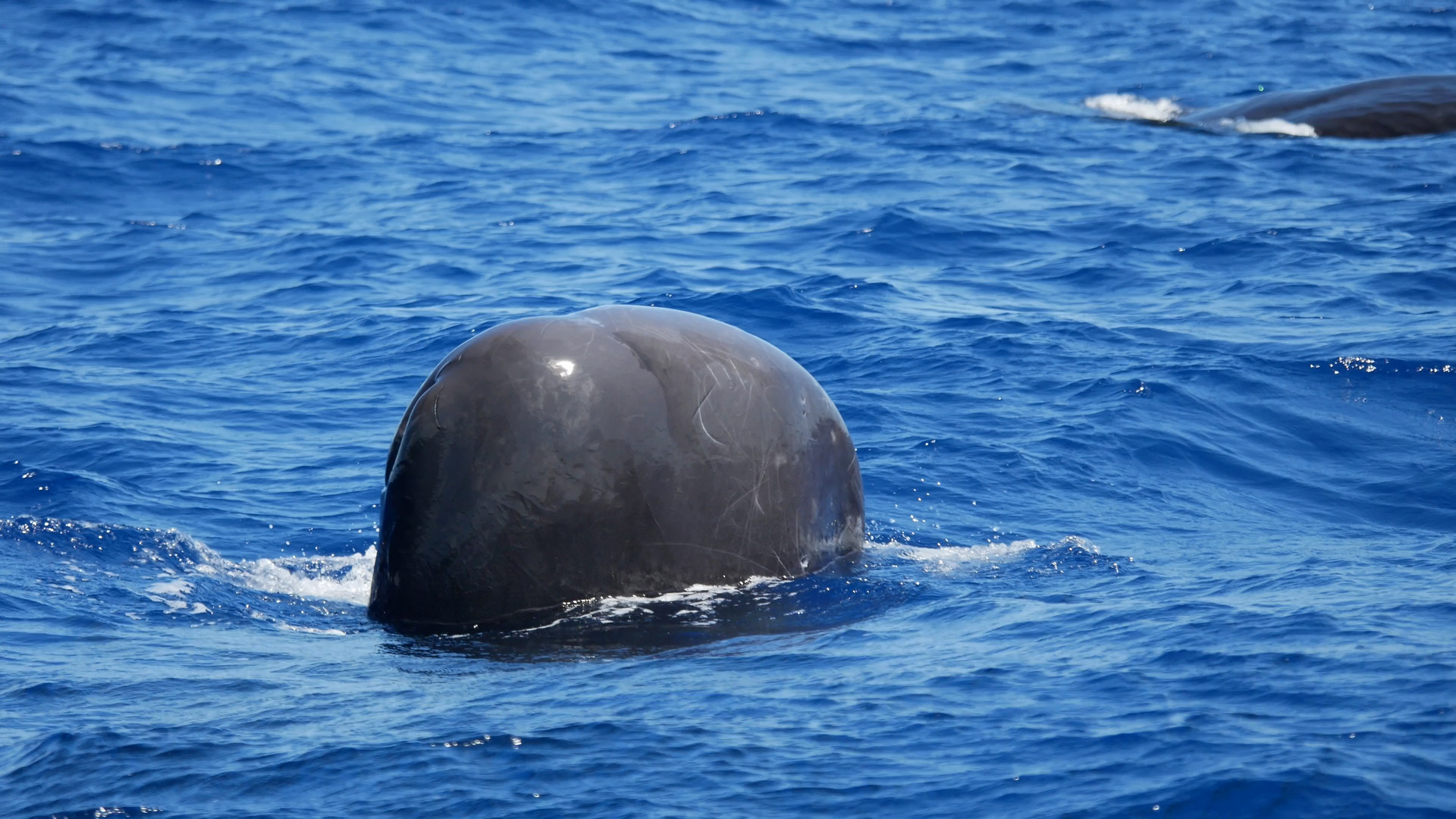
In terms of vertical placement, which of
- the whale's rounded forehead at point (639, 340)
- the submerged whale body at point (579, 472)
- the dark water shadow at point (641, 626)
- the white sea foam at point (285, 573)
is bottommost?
the white sea foam at point (285, 573)

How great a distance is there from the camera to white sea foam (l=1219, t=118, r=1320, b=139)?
21.4 metres

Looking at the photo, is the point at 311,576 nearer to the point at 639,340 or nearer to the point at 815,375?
the point at 639,340

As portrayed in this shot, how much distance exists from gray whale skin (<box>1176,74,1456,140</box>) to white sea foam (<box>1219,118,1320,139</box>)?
0.25ft

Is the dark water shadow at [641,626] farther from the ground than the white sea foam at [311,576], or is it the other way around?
the dark water shadow at [641,626]

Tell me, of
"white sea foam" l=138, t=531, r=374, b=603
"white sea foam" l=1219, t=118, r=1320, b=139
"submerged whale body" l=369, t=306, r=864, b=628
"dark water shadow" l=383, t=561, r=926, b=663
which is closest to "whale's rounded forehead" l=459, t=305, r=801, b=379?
"submerged whale body" l=369, t=306, r=864, b=628

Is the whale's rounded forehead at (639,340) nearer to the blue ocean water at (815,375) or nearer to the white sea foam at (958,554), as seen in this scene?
the blue ocean water at (815,375)

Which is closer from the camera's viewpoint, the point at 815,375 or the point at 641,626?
the point at 641,626

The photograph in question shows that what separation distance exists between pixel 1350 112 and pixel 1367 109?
0.22 m

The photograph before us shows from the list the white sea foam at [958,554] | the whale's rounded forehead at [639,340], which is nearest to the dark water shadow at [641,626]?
the whale's rounded forehead at [639,340]

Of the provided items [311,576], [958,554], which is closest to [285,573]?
[311,576]

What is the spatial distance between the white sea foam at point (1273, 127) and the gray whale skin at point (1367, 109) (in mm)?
75

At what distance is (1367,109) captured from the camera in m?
21.4

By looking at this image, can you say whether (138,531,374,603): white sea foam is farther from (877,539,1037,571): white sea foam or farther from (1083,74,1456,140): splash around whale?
(1083,74,1456,140): splash around whale

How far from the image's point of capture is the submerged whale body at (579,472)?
6.73 m
